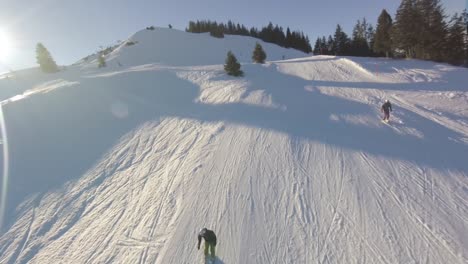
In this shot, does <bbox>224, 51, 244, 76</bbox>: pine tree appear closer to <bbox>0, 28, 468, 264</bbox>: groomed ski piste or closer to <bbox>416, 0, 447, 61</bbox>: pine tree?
<bbox>0, 28, 468, 264</bbox>: groomed ski piste

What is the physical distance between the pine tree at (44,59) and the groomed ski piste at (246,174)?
18986mm

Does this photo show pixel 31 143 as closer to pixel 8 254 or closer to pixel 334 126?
pixel 8 254

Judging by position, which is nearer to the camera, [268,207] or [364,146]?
[268,207]

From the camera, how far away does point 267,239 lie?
23.4 ft

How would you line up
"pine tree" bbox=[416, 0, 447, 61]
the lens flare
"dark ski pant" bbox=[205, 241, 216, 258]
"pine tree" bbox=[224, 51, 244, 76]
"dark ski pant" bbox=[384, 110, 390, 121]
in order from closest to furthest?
1. "dark ski pant" bbox=[205, 241, 216, 258]
2. the lens flare
3. "dark ski pant" bbox=[384, 110, 390, 121]
4. "pine tree" bbox=[224, 51, 244, 76]
5. "pine tree" bbox=[416, 0, 447, 61]

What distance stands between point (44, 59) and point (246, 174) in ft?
126

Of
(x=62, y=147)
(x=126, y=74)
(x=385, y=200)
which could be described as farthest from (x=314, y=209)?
(x=126, y=74)

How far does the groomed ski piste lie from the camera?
7043 millimetres

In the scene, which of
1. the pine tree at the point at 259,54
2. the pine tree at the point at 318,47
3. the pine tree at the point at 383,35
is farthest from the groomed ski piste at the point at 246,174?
the pine tree at the point at 318,47

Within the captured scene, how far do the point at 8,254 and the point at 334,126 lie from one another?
14.2m

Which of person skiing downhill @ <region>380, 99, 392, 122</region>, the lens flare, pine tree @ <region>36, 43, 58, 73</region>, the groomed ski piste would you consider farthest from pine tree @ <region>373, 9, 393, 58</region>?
pine tree @ <region>36, 43, 58, 73</region>

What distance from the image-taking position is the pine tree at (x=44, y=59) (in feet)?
114

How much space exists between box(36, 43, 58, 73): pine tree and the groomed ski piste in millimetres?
18986

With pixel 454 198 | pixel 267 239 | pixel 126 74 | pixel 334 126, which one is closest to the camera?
pixel 267 239
